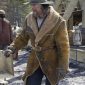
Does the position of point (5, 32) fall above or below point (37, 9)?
below

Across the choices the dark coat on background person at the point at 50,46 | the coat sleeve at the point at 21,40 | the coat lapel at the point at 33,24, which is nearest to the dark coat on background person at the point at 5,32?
the coat sleeve at the point at 21,40

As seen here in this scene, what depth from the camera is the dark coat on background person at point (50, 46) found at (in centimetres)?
636

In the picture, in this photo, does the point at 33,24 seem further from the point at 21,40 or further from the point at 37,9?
the point at 21,40

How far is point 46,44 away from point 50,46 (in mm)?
62

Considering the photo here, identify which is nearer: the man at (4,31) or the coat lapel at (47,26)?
the coat lapel at (47,26)

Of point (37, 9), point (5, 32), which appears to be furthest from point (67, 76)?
point (37, 9)

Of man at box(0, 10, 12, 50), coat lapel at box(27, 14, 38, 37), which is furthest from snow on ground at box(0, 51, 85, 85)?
coat lapel at box(27, 14, 38, 37)

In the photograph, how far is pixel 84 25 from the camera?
22375 millimetres

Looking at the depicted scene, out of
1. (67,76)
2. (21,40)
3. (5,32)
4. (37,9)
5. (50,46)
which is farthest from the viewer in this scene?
(67,76)

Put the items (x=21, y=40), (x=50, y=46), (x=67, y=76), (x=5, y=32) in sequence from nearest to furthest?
(x=50, y=46) < (x=21, y=40) < (x=5, y=32) < (x=67, y=76)

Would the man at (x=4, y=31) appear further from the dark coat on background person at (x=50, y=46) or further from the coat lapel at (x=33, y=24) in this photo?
the coat lapel at (x=33, y=24)

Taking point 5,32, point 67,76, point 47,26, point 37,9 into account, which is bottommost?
point 67,76

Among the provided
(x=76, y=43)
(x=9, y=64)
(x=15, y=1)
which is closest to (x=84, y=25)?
(x=76, y=43)

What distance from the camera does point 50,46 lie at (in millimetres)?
6426
